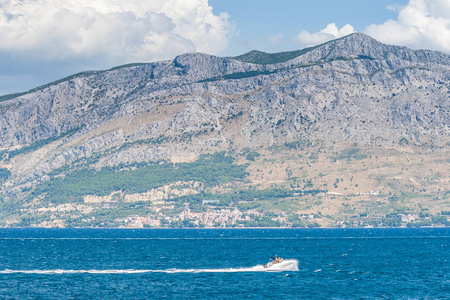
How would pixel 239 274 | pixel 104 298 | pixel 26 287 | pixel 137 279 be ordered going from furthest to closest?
pixel 239 274
pixel 137 279
pixel 26 287
pixel 104 298

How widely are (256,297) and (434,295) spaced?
35970 millimetres

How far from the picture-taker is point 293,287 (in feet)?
549

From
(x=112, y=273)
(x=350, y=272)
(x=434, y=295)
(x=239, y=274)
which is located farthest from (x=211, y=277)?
(x=434, y=295)

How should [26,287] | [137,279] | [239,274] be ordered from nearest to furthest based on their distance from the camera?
[26,287]
[137,279]
[239,274]

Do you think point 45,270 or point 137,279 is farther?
point 45,270

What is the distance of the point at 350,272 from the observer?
198m

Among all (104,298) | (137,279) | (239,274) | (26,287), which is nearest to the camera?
(104,298)

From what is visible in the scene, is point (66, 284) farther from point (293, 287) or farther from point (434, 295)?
point (434, 295)

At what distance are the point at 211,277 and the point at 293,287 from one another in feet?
82.4

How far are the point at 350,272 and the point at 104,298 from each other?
240ft

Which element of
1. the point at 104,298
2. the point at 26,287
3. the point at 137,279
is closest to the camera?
the point at 104,298

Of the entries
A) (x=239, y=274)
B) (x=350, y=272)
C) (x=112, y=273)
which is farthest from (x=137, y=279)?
(x=350, y=272)

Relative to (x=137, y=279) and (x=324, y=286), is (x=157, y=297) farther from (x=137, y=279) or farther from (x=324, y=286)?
(x=324, y=286)

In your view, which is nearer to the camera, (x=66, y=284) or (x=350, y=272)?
(x=66, y=284)
